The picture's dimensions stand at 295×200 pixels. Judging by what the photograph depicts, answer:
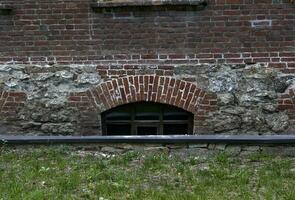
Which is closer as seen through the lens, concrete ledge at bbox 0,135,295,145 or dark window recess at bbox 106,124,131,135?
concrete ledge at bbox 0,135,295,145

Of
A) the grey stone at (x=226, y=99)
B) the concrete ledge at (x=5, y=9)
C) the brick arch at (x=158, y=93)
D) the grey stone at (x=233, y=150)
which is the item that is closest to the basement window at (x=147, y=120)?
the brick arch at (x=158, y=93)

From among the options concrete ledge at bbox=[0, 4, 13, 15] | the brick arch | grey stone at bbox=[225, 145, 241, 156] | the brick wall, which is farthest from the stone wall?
grey stone at bbox=[225, 145, 241, 156]

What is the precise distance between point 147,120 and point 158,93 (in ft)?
1.57

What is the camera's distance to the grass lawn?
16.3 feet

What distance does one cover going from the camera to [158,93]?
698 cm

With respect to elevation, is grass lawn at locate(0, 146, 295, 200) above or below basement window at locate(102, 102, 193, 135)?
below

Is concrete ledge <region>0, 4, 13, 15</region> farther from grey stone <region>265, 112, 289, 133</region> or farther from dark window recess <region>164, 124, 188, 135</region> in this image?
grey stone <region>265, 112, 289, 133</region>

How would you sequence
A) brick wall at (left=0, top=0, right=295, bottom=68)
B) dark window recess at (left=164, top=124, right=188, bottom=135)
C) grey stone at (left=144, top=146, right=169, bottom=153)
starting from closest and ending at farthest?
grey stone at (left=144, top=146, right=169, bottom=153) < brick wall at (left=0, top=0, right=295, bottom=68) < dark window recess at (left=164, top=124, right=188, bottom=135)

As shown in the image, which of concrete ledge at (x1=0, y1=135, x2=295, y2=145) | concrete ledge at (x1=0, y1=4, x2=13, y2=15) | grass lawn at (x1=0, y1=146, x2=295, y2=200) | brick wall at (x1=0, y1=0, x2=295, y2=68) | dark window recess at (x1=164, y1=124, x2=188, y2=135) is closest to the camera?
grass lawn at (x1=0, y1=146, x2=295, y2=200)

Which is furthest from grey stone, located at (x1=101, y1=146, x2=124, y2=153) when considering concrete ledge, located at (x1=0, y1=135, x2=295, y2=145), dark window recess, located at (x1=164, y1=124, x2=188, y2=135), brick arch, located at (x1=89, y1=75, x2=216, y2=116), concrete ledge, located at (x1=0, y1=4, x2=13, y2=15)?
concrete ledge, located at (x1=0, y1=4, x2=13, y2=15)

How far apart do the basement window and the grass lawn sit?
43.5 inches

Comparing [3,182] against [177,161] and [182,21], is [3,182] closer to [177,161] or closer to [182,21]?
[177,161]

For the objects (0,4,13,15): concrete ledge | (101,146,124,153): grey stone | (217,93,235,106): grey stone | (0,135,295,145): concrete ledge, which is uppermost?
(0,4,13,15): concrete ledge

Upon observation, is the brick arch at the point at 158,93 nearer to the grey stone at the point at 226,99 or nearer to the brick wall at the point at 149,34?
the grey stone at the point at 226,99
